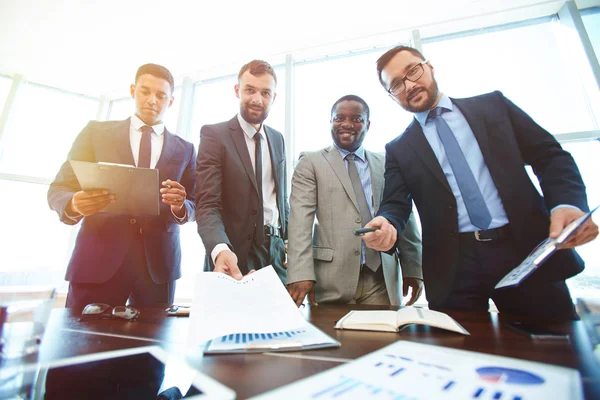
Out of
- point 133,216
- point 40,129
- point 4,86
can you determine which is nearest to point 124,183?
point 133,216

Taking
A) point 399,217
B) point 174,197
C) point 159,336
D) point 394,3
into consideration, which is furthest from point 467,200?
point 394,3

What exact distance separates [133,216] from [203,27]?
3.10 m

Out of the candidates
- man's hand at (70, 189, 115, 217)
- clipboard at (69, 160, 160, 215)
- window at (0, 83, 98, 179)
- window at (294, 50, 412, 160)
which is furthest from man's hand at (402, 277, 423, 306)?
window at (0, 83, 98, 179)

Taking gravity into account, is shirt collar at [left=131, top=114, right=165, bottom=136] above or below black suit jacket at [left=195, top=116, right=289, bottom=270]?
above

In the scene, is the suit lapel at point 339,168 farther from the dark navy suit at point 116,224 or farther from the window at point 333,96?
the window at point 333,96

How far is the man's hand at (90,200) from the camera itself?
1238 millimetres

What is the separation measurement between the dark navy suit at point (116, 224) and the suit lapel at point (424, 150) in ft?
4.07

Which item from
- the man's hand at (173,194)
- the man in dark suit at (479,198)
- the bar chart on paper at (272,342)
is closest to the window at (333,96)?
the man in dark suit at (479,198)

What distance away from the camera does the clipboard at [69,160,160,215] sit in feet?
3.81

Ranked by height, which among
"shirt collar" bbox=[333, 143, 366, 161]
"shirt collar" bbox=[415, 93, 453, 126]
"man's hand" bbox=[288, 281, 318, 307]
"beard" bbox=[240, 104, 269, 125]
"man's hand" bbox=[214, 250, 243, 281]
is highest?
"beard" bbox=[240, 104, 269, 125]

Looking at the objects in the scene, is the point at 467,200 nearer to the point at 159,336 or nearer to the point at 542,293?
the point at 542,293

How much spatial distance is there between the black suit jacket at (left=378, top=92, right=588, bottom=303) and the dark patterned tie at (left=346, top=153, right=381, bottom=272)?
0.18 meters

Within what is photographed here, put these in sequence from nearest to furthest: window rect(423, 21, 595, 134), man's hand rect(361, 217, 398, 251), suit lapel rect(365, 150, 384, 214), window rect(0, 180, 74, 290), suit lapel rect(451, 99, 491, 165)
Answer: man's hand rect(361, 217, 398, 251), suit lapel rect(451, 99, 491, 165), suit lapel rect(365, 150, 384, 214), window rect(423, 21, 595, 134), window rect(0, 180, 74, 290)

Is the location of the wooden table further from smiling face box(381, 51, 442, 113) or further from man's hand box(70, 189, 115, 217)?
smiling face box(381, 51, 442, 113)
